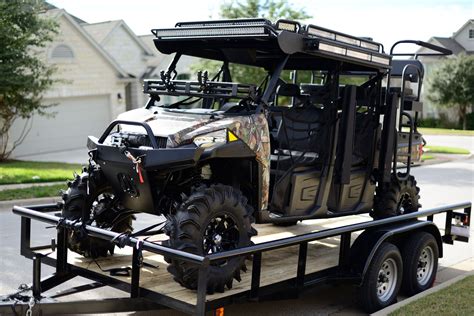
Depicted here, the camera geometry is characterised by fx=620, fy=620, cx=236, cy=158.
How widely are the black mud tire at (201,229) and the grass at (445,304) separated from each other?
5.99 feet

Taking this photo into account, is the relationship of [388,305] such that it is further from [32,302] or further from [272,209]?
[32,302]

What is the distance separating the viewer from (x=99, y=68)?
92.1ft

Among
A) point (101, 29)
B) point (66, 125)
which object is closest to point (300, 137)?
point (66, 125)

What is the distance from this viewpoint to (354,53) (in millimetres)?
6406

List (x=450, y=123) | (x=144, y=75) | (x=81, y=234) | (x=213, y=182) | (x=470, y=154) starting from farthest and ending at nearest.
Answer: (x=450, y=123) < (x=144, y=75) < (x=470, y=154) < (x=213, y=182) < (x=81, y=234)

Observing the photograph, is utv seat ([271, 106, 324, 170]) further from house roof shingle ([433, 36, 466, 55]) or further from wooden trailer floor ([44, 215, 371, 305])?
house roof shingle ([433, 36, 466, 55])

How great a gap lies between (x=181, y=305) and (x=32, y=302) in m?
1.17

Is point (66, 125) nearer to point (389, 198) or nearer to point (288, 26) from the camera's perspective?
point (389, 198)

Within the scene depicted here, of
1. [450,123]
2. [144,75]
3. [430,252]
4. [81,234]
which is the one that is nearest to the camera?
[81,234]

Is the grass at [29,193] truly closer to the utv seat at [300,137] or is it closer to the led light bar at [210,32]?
the led light bar at [210,32]

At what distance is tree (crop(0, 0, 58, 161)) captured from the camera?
56.9 feet

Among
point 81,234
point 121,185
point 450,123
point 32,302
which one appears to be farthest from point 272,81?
point 450,123

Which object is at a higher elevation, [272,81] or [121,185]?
[272,81]

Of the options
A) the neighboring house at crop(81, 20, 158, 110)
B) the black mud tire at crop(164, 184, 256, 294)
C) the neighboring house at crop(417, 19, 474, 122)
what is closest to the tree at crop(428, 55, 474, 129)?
the neighboring house at crop(417, 19, 474, 122)
